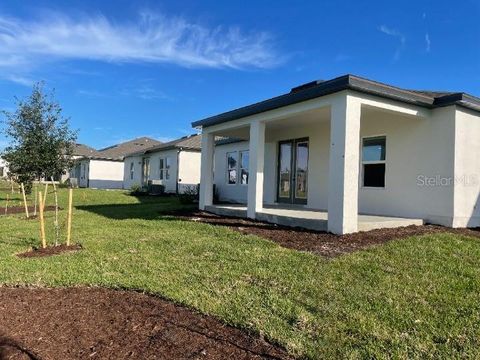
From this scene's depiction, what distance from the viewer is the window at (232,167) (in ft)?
60.3

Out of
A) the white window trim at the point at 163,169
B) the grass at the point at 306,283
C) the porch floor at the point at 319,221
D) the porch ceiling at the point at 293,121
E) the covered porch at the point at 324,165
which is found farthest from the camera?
the white window trim at the point at 163,169

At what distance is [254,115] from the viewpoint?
11.5 m

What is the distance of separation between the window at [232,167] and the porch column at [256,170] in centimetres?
697

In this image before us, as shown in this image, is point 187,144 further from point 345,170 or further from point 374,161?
point 345,170

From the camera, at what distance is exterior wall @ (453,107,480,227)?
9.44m

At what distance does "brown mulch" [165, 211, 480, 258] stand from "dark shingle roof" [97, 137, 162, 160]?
30574 mm

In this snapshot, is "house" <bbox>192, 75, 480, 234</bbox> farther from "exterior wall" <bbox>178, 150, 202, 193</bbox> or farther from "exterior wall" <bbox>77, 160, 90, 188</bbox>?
"exterior wall" <bbox>77, 160, 90, 188</bbox>

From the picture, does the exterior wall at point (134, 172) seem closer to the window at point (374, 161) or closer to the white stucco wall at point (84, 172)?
the white stucco wall at point (84, 172)

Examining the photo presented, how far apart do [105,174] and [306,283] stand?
1453 inches

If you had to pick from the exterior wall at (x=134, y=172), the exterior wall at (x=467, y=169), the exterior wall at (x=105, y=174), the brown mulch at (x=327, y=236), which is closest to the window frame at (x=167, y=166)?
the exterior wall at (x=134, y=172)

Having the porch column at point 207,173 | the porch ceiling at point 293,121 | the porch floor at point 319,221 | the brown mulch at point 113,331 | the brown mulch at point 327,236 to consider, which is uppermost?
the porch ceiling at point 293,121

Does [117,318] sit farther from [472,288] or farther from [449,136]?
[449,136]

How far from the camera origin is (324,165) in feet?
42.3

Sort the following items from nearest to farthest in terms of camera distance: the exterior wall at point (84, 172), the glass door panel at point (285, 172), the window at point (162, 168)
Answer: the glass door panel at point (285, 172) → the window at point (162, 168) → the exterior wall at point (84, 172)
